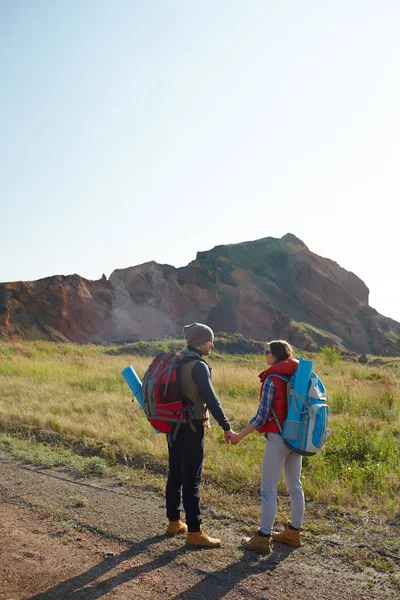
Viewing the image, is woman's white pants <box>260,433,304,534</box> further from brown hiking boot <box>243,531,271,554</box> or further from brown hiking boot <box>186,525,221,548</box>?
brown hiking boot <box>186,525,221,548</box>

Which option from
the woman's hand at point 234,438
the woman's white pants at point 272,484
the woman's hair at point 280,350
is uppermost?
the woman's hair at point 280,350

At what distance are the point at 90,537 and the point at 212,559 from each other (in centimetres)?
106

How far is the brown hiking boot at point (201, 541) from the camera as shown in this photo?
12.8 feet

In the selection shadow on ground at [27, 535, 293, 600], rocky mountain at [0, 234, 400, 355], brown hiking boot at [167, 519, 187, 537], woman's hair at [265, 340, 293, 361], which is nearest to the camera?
shadow on ground at [27, 535, 293, 600]

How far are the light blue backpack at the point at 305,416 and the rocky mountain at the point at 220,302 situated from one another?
35498 millimetres

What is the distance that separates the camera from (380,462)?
5.95m

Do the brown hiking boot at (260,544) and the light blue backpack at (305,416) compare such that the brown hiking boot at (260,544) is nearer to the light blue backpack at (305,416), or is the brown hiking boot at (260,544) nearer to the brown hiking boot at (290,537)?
the brown hiking boot at (290,537)

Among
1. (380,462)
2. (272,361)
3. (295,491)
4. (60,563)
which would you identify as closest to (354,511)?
(295,491)

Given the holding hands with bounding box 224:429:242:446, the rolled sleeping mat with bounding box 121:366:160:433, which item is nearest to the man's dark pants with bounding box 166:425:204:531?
the holding hands with bounding box 224:429:242:446

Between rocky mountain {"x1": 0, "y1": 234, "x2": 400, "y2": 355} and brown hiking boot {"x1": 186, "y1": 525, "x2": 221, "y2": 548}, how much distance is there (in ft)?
115

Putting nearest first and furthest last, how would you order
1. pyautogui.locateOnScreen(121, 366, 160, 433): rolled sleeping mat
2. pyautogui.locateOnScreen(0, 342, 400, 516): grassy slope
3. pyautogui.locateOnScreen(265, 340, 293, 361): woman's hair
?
pyautogui.locateOnScreen(265, 340, 293, 361): woman's hair, pyautogui.locateOnScreen(121, 366, 160, 433): rolled sleeping mat, pyautogui.locateOnScreen(0, 342, 400, 516): grassy slope

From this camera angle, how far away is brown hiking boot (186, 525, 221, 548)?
391 centimetres

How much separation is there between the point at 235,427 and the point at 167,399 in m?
4.72

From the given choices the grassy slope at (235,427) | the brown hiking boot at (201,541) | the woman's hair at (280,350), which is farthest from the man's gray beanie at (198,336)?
the grassy slope at (235,427)
